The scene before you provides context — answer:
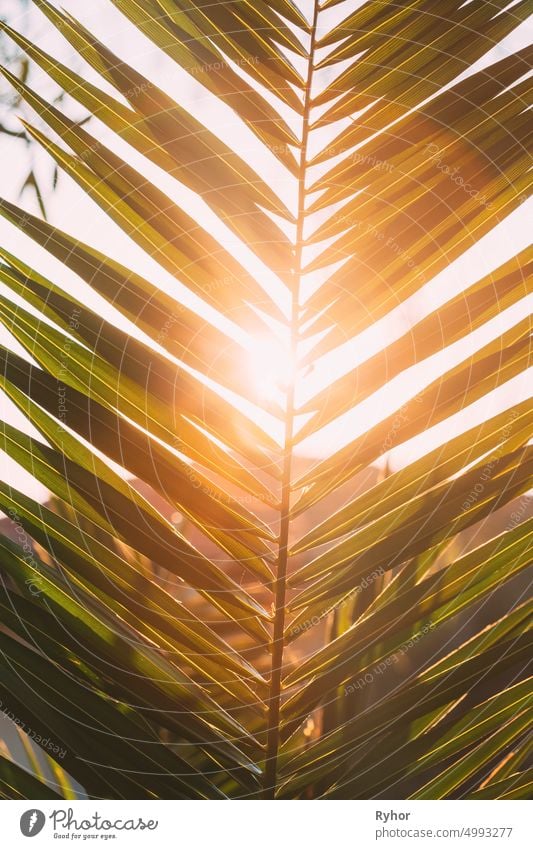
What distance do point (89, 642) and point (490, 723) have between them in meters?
0.43

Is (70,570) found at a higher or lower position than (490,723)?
higher

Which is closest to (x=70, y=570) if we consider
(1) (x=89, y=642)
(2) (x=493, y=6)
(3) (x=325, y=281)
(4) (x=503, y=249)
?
(1) (x=89, y=642)

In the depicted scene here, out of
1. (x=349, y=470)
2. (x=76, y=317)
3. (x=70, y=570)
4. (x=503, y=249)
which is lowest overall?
(x=70, y=570)

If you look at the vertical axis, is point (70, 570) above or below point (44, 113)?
below

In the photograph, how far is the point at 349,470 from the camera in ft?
2.05

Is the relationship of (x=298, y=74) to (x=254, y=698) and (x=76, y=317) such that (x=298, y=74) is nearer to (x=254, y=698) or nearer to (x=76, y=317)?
(x=76, y=317)

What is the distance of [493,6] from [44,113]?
1.63ft

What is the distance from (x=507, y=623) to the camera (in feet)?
Result: 1.98

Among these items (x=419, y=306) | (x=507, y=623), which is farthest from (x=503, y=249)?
(x=507, y=623)

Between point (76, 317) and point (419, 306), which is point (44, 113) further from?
point (419, 306)

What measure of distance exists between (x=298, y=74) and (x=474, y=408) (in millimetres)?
419

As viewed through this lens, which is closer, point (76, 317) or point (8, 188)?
point (76, 317)

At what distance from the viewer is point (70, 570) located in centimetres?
61

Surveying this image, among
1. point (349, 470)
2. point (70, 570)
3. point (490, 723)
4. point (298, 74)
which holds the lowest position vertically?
point (490, 723)
